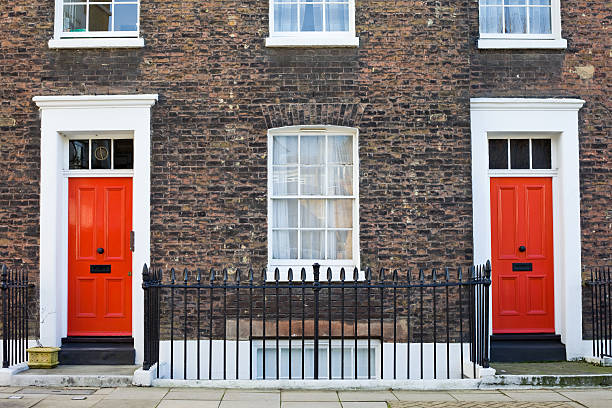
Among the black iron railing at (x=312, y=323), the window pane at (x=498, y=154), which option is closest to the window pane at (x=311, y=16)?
the window pane at (x=498, y=154)

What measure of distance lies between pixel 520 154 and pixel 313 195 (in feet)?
10.4

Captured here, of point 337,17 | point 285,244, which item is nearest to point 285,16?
point 337,17

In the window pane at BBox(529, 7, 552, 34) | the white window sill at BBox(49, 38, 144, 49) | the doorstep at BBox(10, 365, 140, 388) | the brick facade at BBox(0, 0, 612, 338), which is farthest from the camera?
the window pane at BBox(529, 7, 552, 34)

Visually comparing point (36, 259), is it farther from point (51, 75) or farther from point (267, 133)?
point (267, 133)

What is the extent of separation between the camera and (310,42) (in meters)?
9.61

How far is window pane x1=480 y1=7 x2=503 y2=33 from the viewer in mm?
10305

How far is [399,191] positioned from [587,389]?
3.42 metres

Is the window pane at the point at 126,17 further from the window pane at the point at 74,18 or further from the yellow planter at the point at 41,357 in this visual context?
the yellow planter at the point at 41,357

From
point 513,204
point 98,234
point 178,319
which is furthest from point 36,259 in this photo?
point 513,204

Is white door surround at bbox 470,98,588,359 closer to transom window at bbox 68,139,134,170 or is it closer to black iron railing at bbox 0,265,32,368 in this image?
transom window at bbox 68,139,134,170

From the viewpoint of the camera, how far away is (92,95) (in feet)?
31.5

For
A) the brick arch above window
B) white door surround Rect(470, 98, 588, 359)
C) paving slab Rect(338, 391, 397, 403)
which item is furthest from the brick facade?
paving slab Rect(338, 391, 397, 403)

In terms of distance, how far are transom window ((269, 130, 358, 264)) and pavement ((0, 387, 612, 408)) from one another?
252 cm

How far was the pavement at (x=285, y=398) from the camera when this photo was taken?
7176mm
